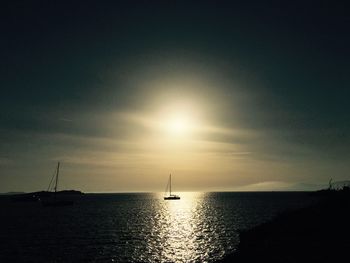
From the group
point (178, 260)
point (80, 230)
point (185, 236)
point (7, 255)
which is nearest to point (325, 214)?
point (178, 260)

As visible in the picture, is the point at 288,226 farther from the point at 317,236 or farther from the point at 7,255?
the point at 7,255

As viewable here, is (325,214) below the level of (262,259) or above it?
above

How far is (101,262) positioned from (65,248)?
46.5 ft

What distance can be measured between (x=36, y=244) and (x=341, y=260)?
181ft

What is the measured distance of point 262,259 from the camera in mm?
35156

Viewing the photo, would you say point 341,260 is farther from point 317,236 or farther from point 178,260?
point 178,260

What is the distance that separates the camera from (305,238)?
4384 centimetres

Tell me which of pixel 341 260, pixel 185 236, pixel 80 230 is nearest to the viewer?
pixel 341 260

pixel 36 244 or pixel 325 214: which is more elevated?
pixel 325 214

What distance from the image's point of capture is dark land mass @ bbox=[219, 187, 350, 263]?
114 ft

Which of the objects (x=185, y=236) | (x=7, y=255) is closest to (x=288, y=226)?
(x=185, y=236)

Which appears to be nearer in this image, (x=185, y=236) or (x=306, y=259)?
A: (x=306, y=259)

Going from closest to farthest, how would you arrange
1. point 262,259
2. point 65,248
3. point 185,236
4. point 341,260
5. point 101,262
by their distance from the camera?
point 341,260
point 262,259
point 101,262
point 65,248
point 185,236

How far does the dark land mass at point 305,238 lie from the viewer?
Answer: 114 feet
